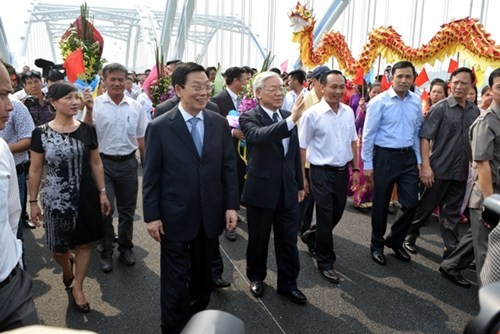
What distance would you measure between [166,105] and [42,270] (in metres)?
1.93

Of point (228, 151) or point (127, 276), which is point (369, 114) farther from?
point (127, 276)

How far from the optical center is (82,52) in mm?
3828

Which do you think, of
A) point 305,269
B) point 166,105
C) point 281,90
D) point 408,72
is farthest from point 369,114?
point 166,105

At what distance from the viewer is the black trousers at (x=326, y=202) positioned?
3502 millimetres

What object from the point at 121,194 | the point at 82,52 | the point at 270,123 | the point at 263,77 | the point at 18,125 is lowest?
the point at 121,194

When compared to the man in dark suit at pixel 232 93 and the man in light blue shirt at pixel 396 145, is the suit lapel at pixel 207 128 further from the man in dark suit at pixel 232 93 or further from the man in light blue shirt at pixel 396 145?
the man in dark suit at pixel 232 93

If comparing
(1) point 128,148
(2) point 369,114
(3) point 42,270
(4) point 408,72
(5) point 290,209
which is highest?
(4) point 408,72

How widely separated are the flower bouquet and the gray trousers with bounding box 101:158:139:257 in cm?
85

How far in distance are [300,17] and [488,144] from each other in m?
3.99

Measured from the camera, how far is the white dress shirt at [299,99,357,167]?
3.49 meters

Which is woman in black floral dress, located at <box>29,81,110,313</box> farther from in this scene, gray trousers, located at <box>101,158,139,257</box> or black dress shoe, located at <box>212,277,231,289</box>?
black dress shoe, located at <box>212,277,231,289</box>

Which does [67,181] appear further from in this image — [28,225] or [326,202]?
[28,225]

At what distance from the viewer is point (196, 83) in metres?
2.43

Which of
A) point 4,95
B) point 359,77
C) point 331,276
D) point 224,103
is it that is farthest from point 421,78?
point 4,95
